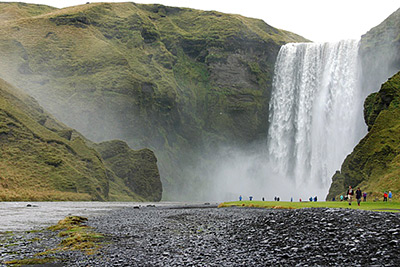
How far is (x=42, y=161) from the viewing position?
291 feet

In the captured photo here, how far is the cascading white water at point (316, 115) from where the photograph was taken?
10825cm

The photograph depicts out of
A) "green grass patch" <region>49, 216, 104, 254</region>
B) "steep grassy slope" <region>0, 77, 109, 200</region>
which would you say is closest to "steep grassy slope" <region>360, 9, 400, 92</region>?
"steep grassy slope" <region>0, 77, 109, 200</region>

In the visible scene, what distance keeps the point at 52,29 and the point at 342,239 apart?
169 metres

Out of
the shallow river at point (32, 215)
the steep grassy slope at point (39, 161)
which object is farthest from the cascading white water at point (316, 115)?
the shallow river at point (32, 215)

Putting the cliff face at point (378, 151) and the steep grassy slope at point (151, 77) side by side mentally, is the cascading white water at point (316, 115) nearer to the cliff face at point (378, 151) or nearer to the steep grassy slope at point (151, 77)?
the steep grassy slope at point (151, 77)

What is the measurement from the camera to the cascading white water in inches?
4262

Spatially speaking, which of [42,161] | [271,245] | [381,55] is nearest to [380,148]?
[271,245]

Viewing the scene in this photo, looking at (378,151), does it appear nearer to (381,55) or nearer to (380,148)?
(380,148)

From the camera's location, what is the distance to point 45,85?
13925 cm

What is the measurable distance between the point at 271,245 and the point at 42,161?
264 ft

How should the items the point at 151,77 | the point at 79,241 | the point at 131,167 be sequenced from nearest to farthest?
the point at 79,241 < the point at 131,167 < the point at 151,77

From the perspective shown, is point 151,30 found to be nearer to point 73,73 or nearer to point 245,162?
point 73,73

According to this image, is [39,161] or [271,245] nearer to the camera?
[271,245]

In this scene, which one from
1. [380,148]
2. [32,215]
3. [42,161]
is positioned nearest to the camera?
[32,215]
